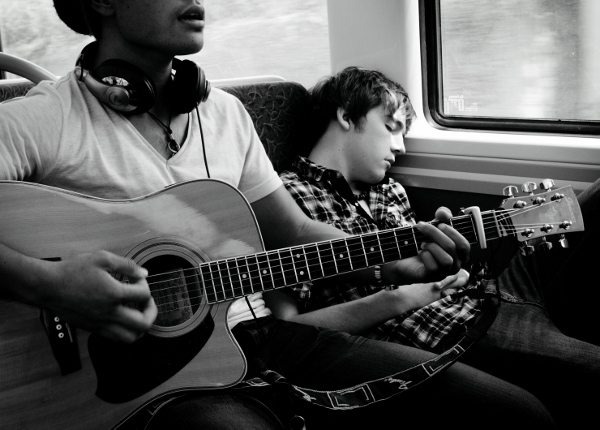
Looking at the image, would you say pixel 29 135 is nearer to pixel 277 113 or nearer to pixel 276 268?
pixel 276 268

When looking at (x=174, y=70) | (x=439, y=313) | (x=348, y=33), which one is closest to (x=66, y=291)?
(x=174, y=70)

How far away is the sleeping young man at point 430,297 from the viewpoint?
66.8 inches

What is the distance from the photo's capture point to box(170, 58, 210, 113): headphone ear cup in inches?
58.7

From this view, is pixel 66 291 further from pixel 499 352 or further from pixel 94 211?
pixel 499 352

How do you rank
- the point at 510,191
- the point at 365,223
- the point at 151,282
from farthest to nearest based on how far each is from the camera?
the point at 365,223 < the point at 510,191 < the point at 151,282

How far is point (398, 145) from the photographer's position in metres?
2.39

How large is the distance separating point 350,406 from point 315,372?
160mm

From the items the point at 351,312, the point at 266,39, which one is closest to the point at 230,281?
the point at 351,312

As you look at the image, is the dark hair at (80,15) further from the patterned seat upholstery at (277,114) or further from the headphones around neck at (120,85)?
the patterned seat upholstery at (277,114)

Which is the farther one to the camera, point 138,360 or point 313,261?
point 313,261

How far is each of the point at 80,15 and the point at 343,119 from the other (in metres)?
1.03

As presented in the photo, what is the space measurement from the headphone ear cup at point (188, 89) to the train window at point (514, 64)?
4.49ft

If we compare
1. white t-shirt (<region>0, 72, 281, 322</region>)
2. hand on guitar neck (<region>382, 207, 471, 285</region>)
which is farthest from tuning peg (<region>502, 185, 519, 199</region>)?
white t-shirt (<region>0, 72, 281, 322</region>)

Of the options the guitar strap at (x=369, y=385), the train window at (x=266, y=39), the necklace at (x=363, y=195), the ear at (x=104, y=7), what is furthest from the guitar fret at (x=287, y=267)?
the train window at (x=266, y=39)
